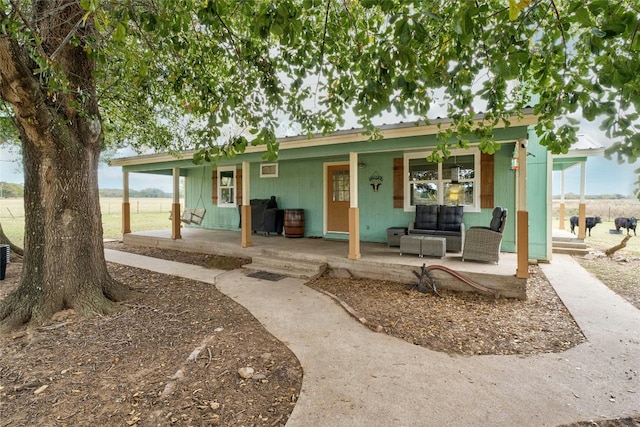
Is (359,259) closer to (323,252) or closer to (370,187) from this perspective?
(323,252)

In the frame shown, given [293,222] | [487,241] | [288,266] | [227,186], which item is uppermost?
[227,186]

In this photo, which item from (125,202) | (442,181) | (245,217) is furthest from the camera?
(125,202)

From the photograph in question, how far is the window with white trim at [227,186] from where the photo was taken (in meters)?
9.80

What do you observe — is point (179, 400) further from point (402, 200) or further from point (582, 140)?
point (582, 140)

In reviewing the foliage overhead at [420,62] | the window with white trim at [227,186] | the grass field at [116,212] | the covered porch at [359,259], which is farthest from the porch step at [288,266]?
the grass field at [116,212]

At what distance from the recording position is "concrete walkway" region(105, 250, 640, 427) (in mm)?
2031

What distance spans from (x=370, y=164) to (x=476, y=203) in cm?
253

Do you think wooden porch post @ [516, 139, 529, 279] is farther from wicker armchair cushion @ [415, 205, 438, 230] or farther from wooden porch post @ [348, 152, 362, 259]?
wooden porch post @ [348, 152, 362, 259]

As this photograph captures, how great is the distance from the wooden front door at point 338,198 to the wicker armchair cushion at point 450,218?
94.5 inches

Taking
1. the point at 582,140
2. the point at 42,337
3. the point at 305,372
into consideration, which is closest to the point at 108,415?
the point at 305,372

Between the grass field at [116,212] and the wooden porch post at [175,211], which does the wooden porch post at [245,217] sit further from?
the grass field at [116,212]

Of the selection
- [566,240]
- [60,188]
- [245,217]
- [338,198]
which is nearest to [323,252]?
[245,217]

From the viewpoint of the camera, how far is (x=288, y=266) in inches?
233

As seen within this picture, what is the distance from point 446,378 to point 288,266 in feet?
12.6
